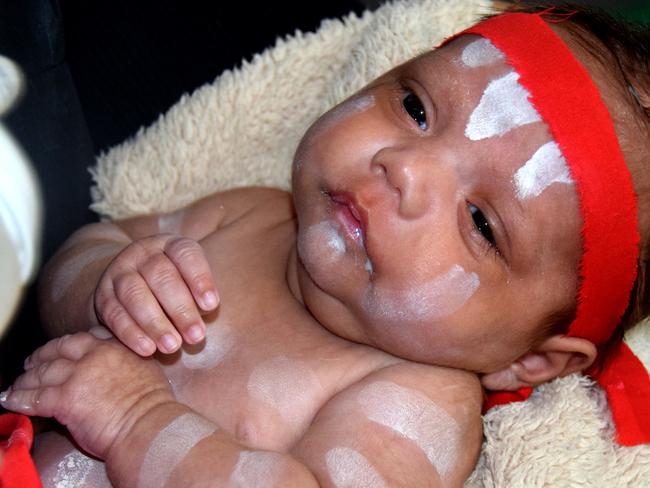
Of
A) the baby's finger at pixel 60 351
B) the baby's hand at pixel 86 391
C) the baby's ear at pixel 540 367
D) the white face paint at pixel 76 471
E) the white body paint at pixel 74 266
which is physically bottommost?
the baby's ear at pixel 540 367

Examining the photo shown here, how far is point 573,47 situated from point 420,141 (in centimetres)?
26

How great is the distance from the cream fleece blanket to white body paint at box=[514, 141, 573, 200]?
0.38m

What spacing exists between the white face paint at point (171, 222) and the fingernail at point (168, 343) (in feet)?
1.13

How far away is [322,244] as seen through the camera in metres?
1.08

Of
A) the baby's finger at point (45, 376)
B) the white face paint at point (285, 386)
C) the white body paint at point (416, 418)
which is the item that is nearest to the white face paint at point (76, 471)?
the baby's finger at point (45, 376)

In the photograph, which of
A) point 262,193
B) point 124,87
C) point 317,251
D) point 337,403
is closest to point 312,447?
point 337,403

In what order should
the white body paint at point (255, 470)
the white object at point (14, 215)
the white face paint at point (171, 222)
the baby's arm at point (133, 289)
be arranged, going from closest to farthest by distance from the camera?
the white object at point (14, 215), the white body paint at point (255, 470), the baby's arm at point (133, 289), the white face paint at point (171, 222)

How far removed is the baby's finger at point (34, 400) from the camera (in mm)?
997

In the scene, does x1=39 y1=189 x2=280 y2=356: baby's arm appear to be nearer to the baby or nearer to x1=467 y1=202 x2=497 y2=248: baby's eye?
the baby

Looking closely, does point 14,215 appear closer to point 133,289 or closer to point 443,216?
point 133,289

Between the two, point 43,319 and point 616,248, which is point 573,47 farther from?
point 43,319

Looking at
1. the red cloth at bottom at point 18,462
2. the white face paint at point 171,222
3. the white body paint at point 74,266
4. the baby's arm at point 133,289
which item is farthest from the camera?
the white face paint at point 171,222

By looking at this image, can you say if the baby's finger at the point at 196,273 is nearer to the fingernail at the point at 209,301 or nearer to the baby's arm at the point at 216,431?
the fingernail at the point at 209,301

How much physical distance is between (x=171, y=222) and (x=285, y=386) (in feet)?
1.32
